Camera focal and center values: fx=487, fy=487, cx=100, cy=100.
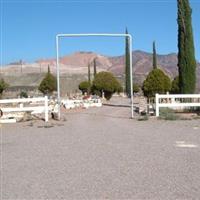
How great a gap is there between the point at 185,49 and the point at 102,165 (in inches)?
849

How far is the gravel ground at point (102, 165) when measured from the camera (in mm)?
6707

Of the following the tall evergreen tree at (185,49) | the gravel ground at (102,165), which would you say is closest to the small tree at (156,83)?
the tall evergreen tree at (185,49)

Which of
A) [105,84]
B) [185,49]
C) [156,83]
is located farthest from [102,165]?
[105,84]

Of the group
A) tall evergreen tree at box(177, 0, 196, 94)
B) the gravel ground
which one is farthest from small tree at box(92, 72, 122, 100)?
the gravel ground

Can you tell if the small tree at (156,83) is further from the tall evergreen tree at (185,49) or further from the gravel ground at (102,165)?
the gravel ground at (102,165)

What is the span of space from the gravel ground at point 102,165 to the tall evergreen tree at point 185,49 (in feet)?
48.9

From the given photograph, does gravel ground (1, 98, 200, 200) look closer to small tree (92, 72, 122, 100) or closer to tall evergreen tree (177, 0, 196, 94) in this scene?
tall evergreen tree (177, 0, 196, 94)

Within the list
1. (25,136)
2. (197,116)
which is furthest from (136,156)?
(197,116)

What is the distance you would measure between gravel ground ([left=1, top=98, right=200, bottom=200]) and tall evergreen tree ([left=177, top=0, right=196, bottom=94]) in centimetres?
1491

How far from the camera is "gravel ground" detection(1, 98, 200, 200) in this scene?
6707 mm

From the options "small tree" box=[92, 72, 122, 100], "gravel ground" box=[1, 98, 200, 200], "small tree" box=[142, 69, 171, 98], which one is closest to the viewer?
"gravel ground" box=[1, 98, 200, 200]

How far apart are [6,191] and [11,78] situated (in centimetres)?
12082

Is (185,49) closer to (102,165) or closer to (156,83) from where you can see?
(156,83)

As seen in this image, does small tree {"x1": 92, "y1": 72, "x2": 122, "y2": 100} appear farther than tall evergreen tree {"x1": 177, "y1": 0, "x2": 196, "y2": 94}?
Yes
